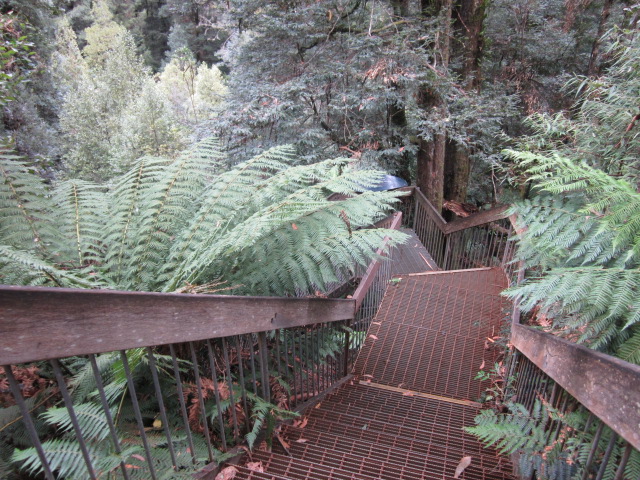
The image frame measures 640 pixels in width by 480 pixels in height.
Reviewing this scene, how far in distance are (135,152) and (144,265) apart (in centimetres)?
1070

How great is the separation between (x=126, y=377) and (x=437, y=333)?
3.96 m

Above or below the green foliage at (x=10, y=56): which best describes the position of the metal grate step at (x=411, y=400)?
below

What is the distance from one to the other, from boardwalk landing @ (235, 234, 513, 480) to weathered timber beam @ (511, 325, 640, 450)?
96 centimetres

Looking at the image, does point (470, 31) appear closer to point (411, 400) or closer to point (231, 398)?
point (411, 400)

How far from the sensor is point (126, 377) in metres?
1.42

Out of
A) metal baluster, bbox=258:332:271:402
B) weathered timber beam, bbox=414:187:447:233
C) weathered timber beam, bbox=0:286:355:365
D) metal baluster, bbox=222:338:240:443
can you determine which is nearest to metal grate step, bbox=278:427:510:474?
metal baluster, bbox=258:332:271:402

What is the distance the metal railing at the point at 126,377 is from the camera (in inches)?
42.3

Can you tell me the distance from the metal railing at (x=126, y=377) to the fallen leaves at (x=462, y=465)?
3.37 ft

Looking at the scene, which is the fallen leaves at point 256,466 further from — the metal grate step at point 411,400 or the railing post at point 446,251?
the railing post at point 446,251

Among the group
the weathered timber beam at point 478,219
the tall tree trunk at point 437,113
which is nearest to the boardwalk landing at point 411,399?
the weathered timber beam at point 478,219

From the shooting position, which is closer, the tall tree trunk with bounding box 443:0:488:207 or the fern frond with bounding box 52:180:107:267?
the fern frond with bounding box 52:180:107:267

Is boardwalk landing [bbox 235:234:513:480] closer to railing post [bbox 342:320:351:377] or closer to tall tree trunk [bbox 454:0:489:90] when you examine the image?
railing post [bbox 342:320:351:377]

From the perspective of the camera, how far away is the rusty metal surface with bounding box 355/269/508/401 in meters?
4.15

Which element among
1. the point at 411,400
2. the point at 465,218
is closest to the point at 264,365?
the point at 411,400
